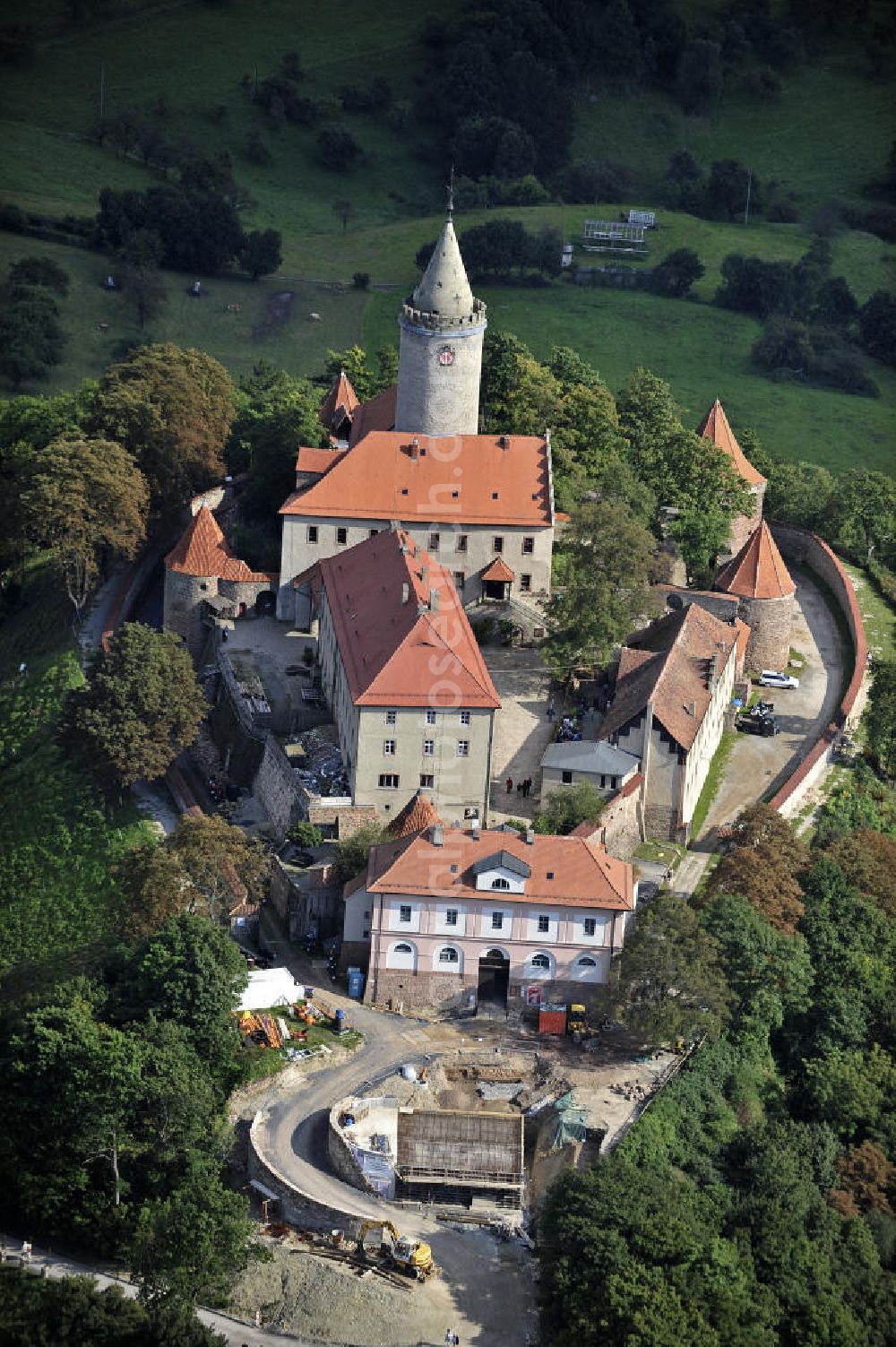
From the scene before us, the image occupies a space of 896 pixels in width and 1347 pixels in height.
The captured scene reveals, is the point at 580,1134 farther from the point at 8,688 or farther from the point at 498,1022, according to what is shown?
the point at 8,688

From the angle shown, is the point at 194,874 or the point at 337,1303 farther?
the point at 194,874

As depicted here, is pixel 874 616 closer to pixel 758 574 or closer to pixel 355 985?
pixel 758 574

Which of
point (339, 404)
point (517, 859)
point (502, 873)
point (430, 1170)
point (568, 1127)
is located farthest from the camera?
point (339, 404)

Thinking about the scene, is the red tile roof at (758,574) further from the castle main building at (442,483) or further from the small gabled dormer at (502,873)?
the small gabled dormer at (502,873)

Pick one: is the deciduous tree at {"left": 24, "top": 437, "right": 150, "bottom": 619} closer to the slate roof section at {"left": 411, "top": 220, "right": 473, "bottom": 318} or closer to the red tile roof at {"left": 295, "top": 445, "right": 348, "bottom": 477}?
the red tile roof at {"left": 295, "top": 445, "right": 348, "bottom": 477}

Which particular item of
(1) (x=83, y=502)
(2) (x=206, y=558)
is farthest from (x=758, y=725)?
(1) (x=83, y=502)
